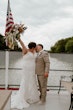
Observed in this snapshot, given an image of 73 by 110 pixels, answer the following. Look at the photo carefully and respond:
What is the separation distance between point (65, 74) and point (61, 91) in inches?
28.5

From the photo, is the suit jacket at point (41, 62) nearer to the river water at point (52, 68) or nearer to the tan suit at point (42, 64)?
the tan suit at point (42, 64)

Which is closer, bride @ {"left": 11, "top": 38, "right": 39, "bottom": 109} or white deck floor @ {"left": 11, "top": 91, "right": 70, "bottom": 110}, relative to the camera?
white deck floor @ {"left": 11, "top": 91, "right": 70, "bottom": 110}

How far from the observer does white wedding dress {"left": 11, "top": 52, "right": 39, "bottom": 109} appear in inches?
324

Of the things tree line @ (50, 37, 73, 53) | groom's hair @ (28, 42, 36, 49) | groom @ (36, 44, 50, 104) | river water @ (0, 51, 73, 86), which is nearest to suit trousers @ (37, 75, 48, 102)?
groom @ (36, 44, 50, 104)

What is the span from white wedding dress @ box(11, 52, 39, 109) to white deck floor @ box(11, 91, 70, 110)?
27 centimetres

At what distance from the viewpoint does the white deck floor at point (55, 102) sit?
8066 millimetres

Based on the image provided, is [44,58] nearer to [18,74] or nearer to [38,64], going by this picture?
[38,64]

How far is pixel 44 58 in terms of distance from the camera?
845cm

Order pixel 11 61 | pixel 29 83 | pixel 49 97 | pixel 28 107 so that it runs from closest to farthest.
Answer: pixel 28 107, pixel 29 83, pixel 49 97, pixel 11 61

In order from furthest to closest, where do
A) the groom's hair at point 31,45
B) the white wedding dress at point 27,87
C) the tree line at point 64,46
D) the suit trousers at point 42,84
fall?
the tree line at point 64,46, the suit trousers at point 42,84, the groom's hair at point 31,45, the white wedding dress at point 27,87

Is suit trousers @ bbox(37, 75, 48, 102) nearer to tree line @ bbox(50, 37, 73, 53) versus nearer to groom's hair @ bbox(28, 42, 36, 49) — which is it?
groom's hair @ bbox(28, 42, 36, 49)

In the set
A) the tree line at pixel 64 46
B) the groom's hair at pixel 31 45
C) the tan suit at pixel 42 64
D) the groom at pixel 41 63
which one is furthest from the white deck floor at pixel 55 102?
the tree line at pixel 64 46

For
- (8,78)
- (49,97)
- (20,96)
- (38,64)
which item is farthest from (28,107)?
(8,78)

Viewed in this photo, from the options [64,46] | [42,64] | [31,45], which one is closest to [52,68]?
[42,64]
